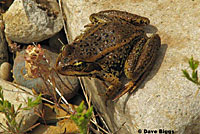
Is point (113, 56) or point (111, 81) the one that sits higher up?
point (113, 56)

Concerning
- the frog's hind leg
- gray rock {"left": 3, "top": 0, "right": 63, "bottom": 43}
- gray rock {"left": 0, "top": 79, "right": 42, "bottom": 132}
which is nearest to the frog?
the frog's hind leg

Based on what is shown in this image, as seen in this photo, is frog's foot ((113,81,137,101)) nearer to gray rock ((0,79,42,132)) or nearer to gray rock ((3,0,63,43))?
gray rock ((0,79,42,132))

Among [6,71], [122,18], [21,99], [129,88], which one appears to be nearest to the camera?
[129,88]

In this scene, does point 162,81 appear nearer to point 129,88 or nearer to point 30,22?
point 129,88

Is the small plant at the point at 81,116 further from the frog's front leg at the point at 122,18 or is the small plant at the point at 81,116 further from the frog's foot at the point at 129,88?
the frog's front leg at the point at 122,18

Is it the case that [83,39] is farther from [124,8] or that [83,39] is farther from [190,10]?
[190,10]

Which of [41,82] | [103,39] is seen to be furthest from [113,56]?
[41,82]

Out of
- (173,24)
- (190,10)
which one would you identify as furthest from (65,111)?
(190,10)
